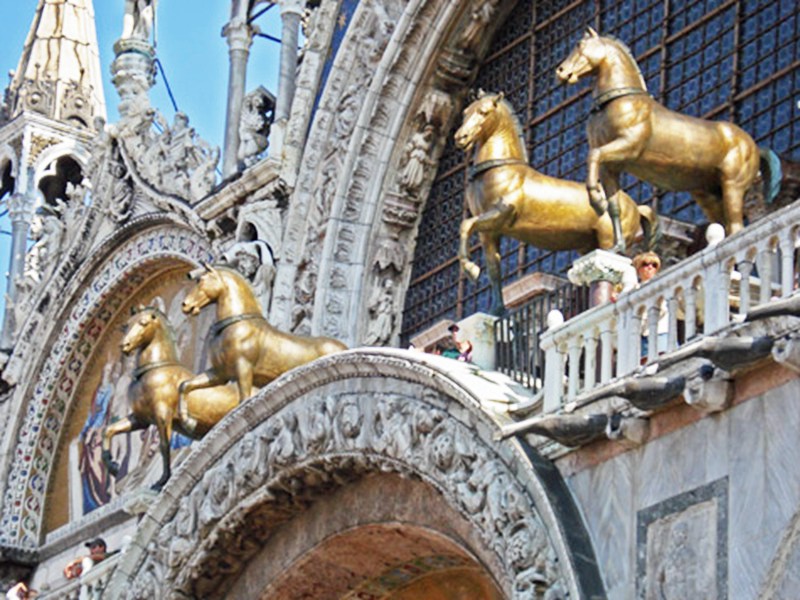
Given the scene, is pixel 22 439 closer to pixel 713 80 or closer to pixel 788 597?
pixel 713 80

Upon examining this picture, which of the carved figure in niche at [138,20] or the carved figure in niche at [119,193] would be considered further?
the carved figure in niche at [138,20]

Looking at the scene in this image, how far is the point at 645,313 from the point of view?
15.4m

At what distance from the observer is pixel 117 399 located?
28.6 meters

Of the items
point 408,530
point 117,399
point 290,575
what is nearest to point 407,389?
point 408,530

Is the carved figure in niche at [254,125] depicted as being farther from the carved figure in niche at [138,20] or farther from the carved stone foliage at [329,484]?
the carved stone foliage at [329,484]

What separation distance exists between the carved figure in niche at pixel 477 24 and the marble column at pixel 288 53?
245 centimetres

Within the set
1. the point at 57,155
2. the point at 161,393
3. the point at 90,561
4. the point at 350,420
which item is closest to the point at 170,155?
the point at 57,155

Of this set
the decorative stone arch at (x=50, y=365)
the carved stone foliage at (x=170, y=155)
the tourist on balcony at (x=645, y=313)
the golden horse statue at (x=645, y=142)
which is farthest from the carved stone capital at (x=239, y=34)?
the tourist on balcony at (x=645, y=313)

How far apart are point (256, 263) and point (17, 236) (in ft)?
25.5

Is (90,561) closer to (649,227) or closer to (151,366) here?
(151,366)

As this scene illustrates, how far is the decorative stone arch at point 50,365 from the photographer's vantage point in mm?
28328

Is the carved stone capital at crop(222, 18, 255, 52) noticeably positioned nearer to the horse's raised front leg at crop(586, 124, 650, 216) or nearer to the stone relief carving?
the stone relief carving

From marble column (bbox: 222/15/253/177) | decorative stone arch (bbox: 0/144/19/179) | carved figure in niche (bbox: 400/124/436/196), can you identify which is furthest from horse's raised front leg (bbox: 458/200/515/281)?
decorative stone arch (bbox: 0/144/19/179)

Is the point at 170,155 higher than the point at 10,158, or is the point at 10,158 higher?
the point at 10,158
